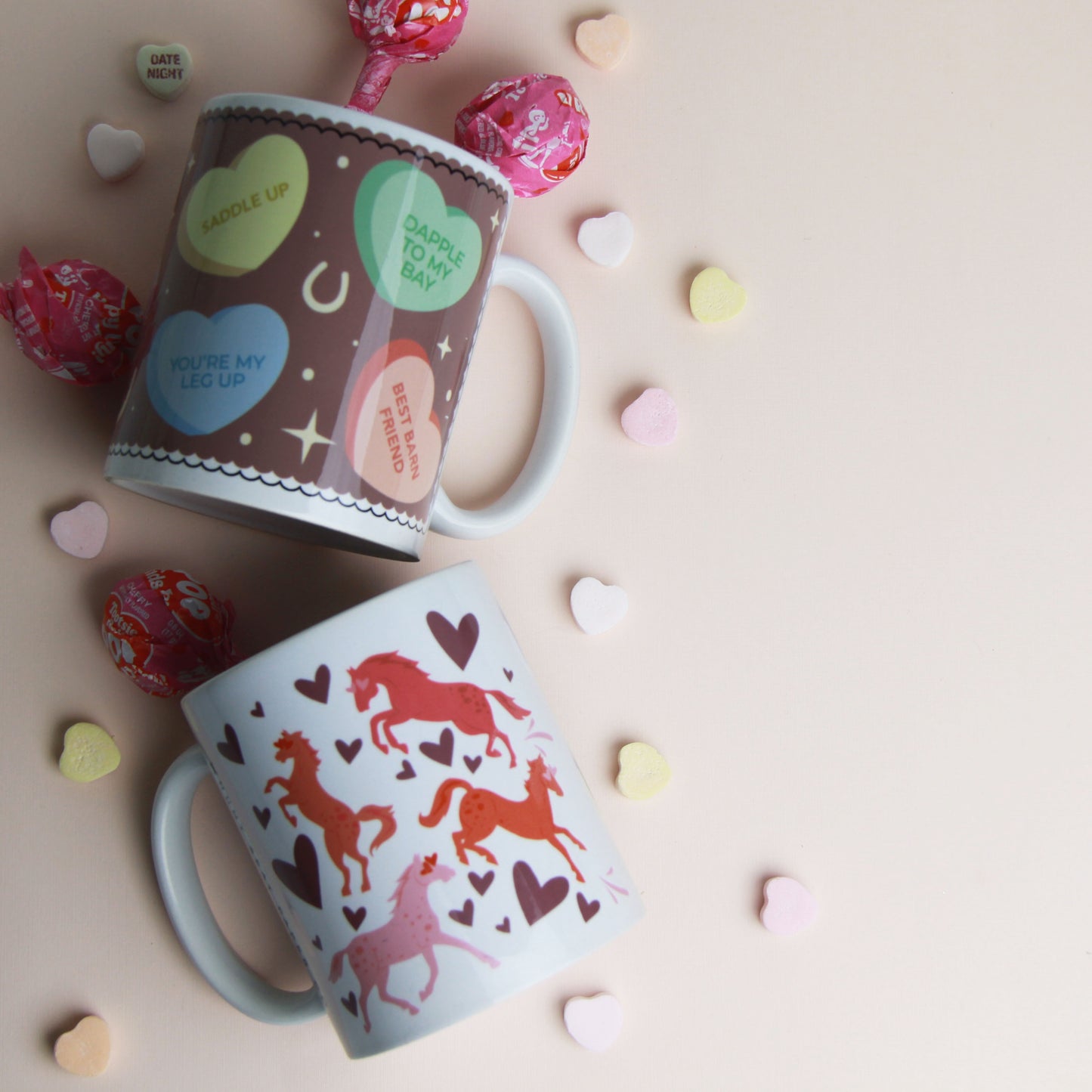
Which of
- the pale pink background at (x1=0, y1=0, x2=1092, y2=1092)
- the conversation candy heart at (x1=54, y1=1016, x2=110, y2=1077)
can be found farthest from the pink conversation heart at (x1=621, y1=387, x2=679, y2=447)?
the conversation candy heart at (x1=54, y1=1016, x2=110, y2=1077)

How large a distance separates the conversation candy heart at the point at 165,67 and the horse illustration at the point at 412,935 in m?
0.58

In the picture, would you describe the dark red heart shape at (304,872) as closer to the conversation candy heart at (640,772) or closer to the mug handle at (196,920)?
the mug handle at (196,920)

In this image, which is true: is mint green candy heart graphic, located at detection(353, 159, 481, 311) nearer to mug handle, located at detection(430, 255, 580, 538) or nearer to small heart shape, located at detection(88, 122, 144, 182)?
mug handle, located at detection(430, 255, 580, 538)

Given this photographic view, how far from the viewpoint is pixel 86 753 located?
70 centimetres

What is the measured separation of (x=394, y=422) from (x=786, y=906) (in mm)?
471

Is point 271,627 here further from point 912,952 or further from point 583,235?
point 912,952

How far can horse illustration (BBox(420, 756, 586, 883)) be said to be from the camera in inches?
20.5

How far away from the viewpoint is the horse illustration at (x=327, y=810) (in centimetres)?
52

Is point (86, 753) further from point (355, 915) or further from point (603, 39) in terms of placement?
point (603, 39)

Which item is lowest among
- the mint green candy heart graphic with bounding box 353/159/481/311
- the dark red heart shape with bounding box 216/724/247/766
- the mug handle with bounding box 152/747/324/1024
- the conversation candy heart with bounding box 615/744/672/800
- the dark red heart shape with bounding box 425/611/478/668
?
the mug handle with bounding box 152/747/324/1024

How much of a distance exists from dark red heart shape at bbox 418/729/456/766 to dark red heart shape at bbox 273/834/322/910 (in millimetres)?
81

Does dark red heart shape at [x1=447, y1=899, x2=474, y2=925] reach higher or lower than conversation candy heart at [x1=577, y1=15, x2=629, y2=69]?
lower

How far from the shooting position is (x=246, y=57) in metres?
0.72

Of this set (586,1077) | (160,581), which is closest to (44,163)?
(160,581)
